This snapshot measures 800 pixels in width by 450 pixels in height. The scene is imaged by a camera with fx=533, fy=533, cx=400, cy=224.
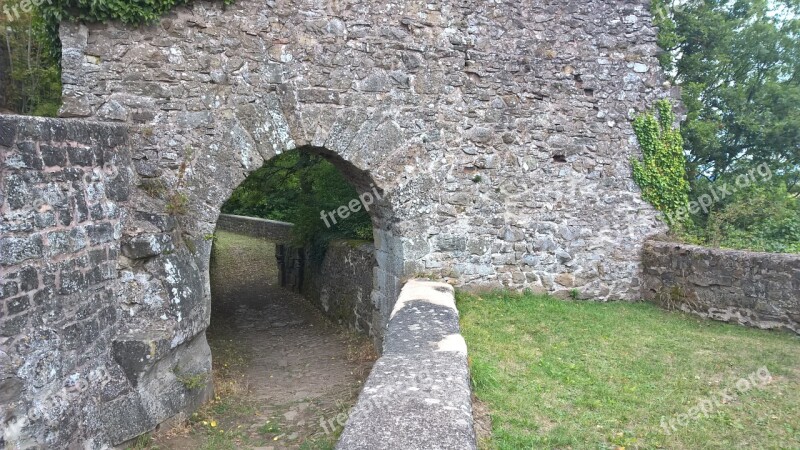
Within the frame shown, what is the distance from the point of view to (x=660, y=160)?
6.68 m

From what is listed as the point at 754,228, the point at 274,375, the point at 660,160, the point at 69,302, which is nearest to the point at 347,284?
the point at 274,375

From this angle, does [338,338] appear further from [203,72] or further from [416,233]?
[203,72]

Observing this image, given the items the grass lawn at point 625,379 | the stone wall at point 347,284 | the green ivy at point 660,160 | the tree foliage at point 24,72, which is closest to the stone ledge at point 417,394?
the grass lawn at point 625,379

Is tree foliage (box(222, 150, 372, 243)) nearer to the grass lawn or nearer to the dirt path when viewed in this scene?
the dirt path

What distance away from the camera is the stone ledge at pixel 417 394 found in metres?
2.41

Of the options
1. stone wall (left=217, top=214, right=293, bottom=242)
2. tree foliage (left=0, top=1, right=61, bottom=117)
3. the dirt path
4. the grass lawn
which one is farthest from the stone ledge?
stone wall (left=217, top=214, right=293, bottom=242)

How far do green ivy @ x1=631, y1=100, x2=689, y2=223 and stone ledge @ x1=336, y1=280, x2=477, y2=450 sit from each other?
12.1 ft

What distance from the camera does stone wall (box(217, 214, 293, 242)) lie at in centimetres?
1521

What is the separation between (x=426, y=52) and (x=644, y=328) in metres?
3.71

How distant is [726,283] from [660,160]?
5.60 feet

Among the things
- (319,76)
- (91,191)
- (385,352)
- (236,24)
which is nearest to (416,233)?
(319,76)

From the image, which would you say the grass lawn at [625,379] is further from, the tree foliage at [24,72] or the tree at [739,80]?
the tree foliage at [24,72]

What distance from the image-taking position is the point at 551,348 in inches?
183

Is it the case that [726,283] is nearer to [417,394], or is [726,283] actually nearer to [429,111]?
[429,111]
